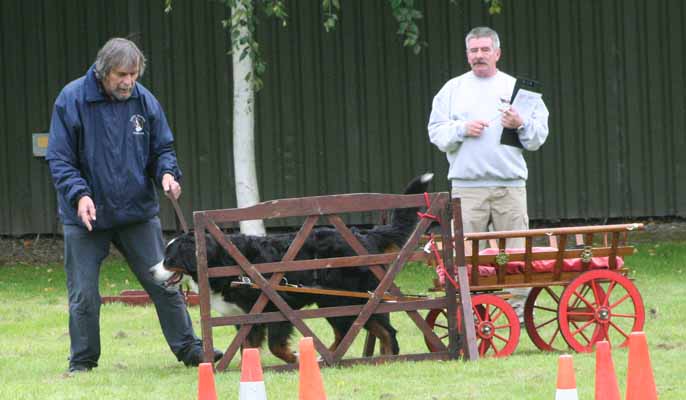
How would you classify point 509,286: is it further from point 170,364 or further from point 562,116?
point 562,116

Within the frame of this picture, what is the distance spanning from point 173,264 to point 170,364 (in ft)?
2.83

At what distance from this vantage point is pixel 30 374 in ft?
24.8

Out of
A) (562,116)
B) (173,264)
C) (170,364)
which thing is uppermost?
(562,116)

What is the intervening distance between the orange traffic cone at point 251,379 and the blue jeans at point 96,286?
99.6 inches

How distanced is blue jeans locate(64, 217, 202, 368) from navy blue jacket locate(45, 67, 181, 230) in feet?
0.48

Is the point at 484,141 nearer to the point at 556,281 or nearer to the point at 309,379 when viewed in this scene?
the point at 556,281

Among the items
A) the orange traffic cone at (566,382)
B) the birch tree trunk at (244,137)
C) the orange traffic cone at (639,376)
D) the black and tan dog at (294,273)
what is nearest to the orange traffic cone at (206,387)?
the orange traffic cone at (566,382)

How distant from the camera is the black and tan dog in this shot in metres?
7.33

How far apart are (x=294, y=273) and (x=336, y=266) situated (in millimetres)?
341

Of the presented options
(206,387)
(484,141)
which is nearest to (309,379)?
(206,387)

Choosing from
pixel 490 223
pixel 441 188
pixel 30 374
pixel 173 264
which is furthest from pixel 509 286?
pixel 441 188

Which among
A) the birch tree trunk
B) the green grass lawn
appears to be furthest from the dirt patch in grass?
the green grass lawn

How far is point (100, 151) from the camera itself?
289 inches

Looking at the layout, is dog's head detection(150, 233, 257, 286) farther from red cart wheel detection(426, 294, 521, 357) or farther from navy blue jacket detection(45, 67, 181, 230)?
red cart wheel detection(426, 294, 521, 357)
